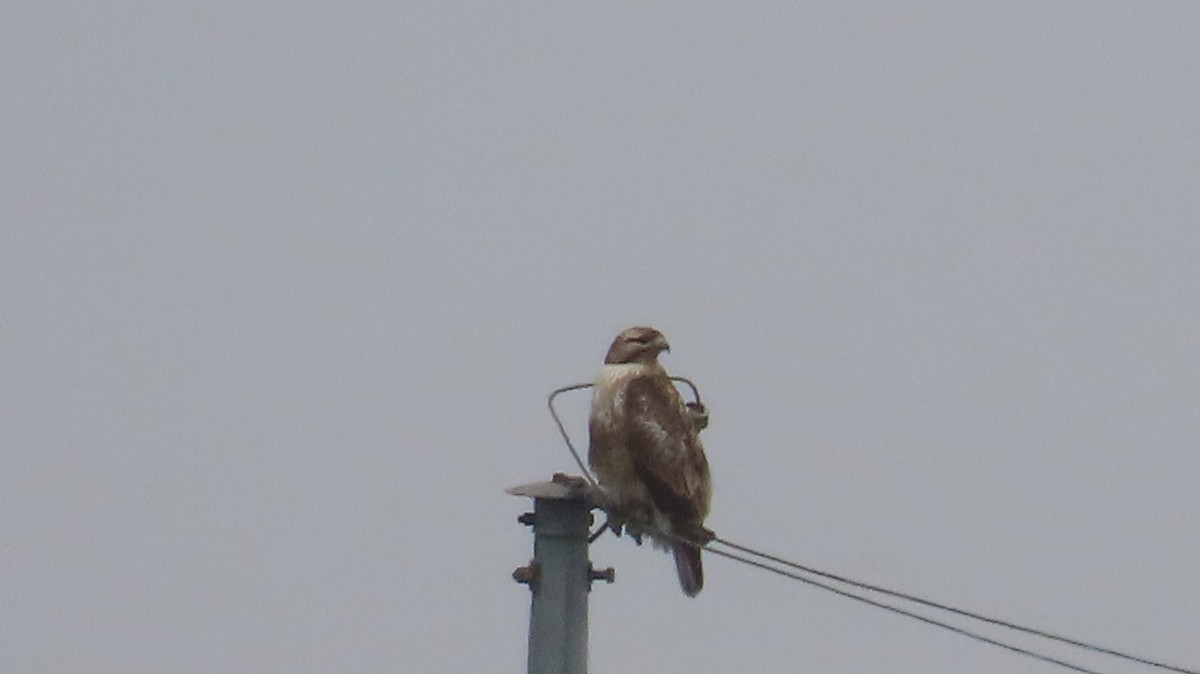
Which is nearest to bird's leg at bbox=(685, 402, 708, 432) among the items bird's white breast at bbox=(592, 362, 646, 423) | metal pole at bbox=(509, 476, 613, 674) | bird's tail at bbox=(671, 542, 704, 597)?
bird's white breast at bbox=(592, 362, 646, 423)

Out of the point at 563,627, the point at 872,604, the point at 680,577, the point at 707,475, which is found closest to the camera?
the point at 563,627

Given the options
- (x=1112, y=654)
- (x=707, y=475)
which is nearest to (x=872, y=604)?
(x=1112, y=654)

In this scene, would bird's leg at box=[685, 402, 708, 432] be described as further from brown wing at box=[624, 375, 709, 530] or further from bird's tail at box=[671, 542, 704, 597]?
bird's tail at box=[671, 542, 704, 597]

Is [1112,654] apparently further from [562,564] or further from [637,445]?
[637,445]

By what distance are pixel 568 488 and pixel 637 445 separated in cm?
225

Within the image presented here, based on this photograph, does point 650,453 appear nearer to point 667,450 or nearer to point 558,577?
point 667,450

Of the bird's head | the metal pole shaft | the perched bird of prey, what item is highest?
the bird's head

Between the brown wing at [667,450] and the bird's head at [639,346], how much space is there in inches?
8.8

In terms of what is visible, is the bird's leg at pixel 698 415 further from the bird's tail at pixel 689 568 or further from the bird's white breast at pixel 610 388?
the bird's tail at pixel 689 568

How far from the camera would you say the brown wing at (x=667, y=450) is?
9266 mm

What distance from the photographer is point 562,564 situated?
23.0 feet

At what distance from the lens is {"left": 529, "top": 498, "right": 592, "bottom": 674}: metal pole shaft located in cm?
684

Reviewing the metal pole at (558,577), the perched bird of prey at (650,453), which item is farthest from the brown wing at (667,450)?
the metal pole at (558,577)

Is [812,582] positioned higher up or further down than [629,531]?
further down
